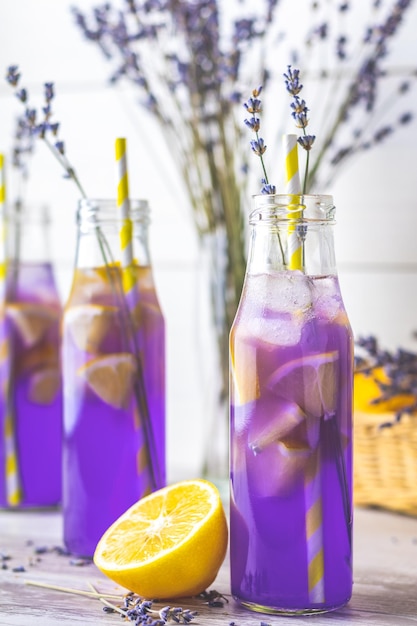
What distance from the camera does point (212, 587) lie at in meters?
0.94

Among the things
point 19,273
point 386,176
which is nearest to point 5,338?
point 19,273

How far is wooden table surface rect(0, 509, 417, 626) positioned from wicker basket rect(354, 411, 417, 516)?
3 centimetres

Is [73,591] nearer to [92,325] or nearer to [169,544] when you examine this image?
[169,544]

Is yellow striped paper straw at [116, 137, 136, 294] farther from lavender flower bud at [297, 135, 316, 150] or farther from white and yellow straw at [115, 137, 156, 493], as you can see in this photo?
lavender flower bud at [297, 135, 316, 150]

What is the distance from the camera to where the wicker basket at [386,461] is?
119cm

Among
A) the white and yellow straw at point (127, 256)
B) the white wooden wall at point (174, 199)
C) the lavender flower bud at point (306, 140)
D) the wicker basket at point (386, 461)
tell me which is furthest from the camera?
the white wooden wall at point (174, 199)

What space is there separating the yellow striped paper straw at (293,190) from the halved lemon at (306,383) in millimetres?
88

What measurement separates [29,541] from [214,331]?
1.36 feet

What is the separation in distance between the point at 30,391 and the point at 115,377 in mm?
293

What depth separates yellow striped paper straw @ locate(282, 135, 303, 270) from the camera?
32.8 inches

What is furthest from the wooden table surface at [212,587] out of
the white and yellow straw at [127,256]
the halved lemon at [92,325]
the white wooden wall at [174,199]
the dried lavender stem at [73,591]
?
the white wooden wall at [174,199]

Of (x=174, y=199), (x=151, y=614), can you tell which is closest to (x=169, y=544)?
(x=151, y=614)

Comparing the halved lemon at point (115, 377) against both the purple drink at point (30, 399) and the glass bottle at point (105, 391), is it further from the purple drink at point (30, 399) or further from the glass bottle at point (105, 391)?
the purple drink at point (30, 399)

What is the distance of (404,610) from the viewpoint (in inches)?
34.0
